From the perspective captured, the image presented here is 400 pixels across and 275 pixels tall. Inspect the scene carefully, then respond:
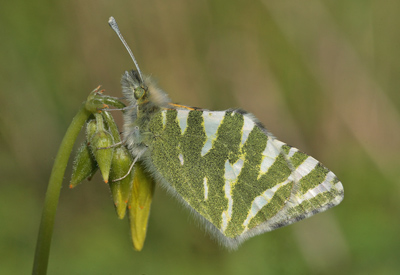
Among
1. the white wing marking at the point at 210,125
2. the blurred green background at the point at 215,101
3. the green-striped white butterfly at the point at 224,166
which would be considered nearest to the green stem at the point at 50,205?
the green-striped white butterfly at the point at 224,166

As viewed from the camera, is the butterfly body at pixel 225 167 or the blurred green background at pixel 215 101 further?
the blurred green background at pixel 215 101

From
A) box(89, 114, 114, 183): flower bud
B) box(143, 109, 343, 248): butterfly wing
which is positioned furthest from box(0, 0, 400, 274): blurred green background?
box(89, 114, 114, 183): flower bud

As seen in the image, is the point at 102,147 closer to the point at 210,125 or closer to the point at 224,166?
the point at 210,125

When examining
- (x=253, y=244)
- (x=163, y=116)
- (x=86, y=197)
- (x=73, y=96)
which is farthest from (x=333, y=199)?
(x=73, y=96)

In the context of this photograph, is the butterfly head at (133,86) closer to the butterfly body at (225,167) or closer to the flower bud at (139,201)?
the butterfly body at (225,167)

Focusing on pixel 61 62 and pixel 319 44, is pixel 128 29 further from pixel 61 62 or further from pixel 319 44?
pixel 319 44

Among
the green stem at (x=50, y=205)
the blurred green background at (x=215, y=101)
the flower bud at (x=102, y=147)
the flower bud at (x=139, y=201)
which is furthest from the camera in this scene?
the blurred green background at (x=215, y=101)

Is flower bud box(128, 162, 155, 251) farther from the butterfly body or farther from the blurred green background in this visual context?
the blurred green background

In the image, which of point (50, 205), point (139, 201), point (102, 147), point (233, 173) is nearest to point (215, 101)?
point (233, 173)
